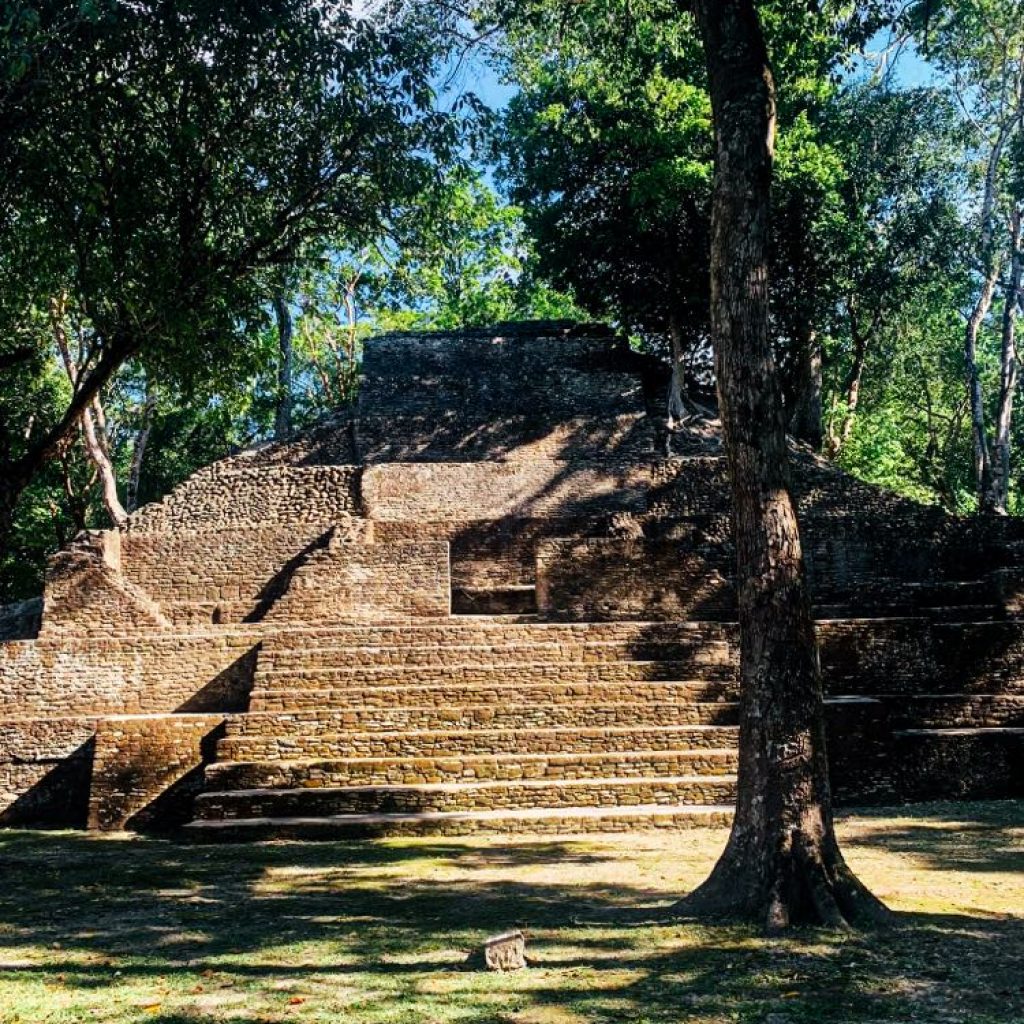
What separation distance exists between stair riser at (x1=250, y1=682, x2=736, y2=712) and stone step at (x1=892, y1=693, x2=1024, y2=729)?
189 centimetres

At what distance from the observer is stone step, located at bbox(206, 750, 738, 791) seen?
9.47 m

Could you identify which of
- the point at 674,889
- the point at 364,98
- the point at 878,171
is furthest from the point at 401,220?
the point at 878,171

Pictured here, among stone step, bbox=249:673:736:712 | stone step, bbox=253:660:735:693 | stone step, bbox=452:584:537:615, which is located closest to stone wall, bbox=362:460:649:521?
stone step, bbox=452:584:537:615

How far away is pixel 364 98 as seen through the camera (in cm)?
984

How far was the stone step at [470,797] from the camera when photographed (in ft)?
30.0

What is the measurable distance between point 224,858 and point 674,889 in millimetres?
3488

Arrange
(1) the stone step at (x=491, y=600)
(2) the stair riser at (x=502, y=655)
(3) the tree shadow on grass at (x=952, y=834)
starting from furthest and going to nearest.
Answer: (1) the stone step at (x=491, y=600), (2) the stair riser at (x=502, y=655), (3) the tree shadow on grass at (x=952, y=834)

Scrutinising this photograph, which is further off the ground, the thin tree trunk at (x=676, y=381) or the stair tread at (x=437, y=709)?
the thin tree trunk at (x=676, y=381)

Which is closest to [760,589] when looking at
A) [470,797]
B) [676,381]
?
[470,797]

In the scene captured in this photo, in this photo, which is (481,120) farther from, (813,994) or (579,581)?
(813,994)

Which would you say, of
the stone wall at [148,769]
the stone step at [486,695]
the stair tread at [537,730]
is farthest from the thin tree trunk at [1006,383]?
the stone wall at [148,769]

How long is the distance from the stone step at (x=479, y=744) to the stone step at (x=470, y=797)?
49 centimetres

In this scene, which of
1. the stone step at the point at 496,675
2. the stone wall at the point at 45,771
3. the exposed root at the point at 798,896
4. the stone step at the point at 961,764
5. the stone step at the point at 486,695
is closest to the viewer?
the exposed root at the point at 798,896

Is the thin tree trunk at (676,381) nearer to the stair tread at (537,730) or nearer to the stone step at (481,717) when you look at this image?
the stone step at (481,717)
